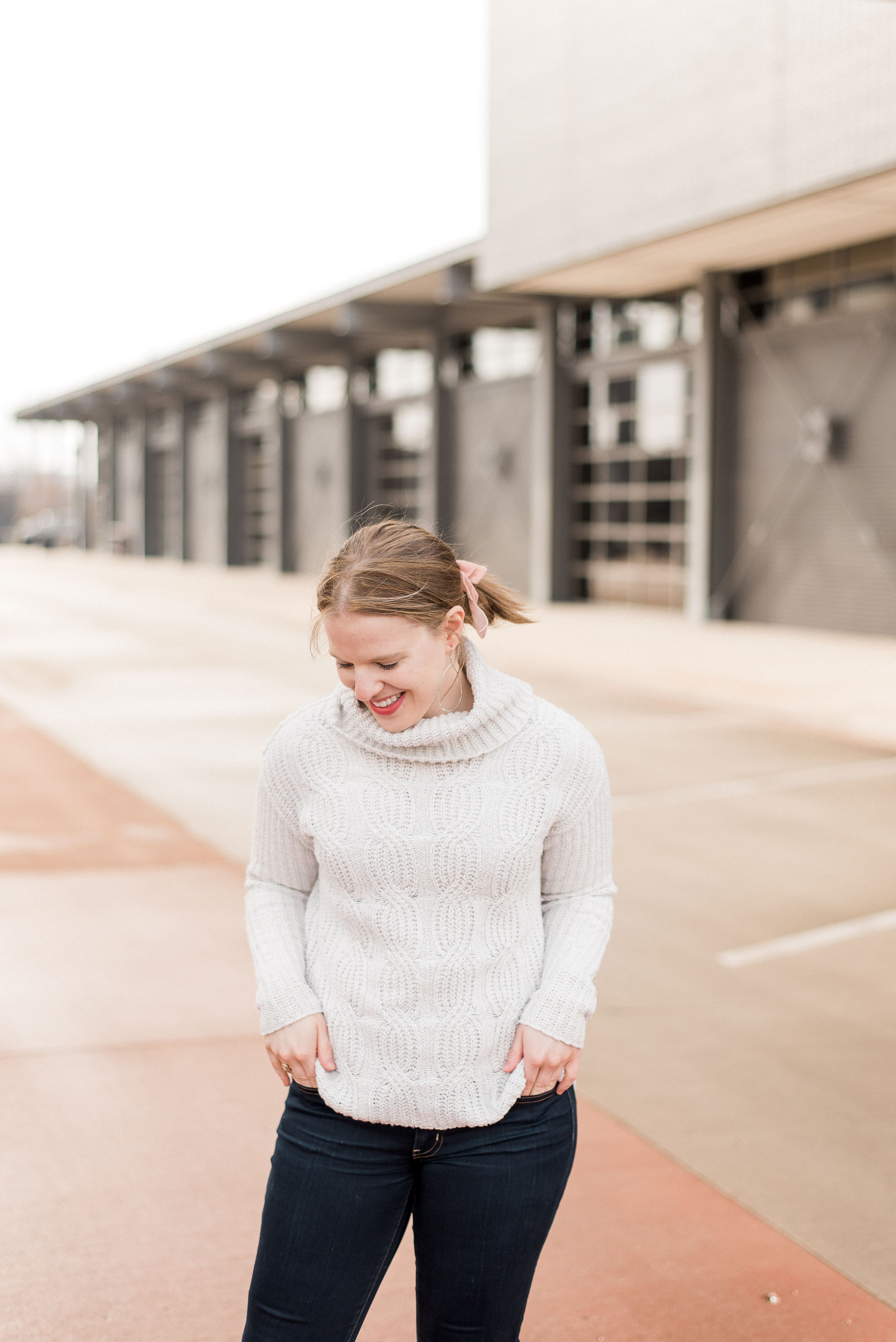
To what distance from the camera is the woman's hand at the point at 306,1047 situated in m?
2.25

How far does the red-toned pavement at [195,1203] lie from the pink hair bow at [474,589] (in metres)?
1.78

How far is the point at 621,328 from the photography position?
27203 millimetres

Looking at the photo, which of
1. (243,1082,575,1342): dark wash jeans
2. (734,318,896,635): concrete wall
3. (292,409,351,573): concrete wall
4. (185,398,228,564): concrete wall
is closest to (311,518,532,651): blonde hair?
(243,1082,575,1342): dark wash jeans

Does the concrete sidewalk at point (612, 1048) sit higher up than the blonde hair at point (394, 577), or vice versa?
the blonde hair at point (394, 577)

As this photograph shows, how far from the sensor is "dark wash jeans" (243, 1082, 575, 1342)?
2189mm

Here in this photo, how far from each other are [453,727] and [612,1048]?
3210 mm

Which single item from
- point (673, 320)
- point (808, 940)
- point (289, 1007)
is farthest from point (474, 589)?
point (673, 320)

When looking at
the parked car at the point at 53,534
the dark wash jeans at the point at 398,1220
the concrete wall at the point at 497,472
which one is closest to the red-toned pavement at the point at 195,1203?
the dark wash jeans at the point at 398,1220

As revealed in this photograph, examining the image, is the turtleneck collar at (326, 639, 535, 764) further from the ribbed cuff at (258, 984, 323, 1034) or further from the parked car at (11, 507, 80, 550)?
the parked car at (11, 507, 80, 550)

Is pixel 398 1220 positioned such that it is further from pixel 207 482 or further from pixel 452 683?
pixel 207 482

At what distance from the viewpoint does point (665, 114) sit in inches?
790

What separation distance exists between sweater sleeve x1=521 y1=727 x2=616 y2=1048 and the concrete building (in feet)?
49.8

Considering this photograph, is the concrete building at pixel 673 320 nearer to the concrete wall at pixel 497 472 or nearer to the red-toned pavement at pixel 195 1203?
the concrete wall at pixel 497 472

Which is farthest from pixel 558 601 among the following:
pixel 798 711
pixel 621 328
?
pixel 798 711
